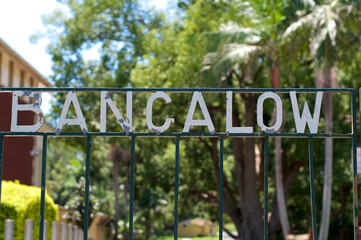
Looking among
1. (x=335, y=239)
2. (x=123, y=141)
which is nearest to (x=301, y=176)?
(x=335, y=239)

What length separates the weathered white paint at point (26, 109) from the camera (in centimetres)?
673

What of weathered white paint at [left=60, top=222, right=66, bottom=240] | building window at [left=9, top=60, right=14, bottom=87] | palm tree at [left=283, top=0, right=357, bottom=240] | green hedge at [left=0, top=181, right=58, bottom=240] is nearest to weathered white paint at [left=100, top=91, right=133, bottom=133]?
green hedge at [left=0, top=181, right=58, bottom=240]

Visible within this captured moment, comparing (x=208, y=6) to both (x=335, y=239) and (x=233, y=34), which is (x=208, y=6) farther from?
(x=335, y=239)

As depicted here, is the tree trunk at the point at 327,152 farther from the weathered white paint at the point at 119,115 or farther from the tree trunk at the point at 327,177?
the weathered white paint at the point at 119,115

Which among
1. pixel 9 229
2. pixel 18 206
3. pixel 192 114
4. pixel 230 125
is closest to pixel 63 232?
pixel 18 206

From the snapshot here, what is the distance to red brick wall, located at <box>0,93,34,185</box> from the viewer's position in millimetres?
16266

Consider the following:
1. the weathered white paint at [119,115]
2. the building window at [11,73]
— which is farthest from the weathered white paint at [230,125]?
the building window at [11,73]

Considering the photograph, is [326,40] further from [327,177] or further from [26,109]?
[26,109]

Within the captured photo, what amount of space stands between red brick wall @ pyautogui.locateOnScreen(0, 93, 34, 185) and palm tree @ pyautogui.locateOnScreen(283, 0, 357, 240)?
32.0 feet

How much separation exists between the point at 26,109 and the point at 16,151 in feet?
42.5

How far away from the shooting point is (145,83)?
79.5ft

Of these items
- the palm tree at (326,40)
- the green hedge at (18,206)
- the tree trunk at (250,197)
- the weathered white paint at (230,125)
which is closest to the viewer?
the weathered white paint at (230,125)

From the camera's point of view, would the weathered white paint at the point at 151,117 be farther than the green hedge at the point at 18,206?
No

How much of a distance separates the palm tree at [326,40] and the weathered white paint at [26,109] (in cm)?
1440
